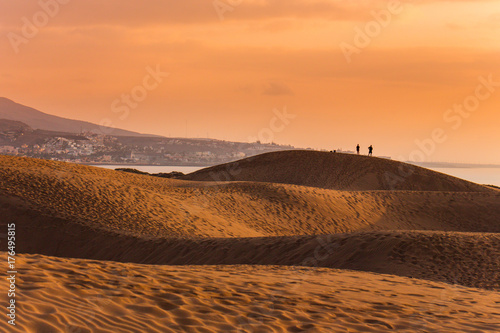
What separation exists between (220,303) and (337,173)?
44.8 meters

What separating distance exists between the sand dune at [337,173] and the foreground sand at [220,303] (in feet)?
126

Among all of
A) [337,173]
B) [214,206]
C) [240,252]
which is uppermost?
[337,173]

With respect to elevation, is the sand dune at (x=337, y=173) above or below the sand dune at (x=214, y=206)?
above

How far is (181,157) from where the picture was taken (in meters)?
175

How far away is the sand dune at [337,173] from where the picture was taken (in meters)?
51.0

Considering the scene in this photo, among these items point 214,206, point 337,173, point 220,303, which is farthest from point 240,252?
point 337,173

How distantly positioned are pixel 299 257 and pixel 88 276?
26.0 feet

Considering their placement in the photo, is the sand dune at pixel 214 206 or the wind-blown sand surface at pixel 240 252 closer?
the wind-blown sand surface at pixel 240 252

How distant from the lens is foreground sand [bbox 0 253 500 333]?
727cm

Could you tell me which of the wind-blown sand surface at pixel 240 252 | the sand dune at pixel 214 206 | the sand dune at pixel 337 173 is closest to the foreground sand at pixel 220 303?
the wind-blown sand surface at pixel 240 252

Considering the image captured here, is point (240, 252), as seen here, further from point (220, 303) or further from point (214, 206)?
point (214, 206)

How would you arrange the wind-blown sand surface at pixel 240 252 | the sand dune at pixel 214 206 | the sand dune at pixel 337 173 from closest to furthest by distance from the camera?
the wind-blown sand surface at pixel 240 252 < the sand dune at pixel 214 206 < the sand dune at pixel 337 173

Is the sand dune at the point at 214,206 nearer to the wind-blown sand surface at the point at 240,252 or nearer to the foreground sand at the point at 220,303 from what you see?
the wind-blown sand surface at the point at 240,252

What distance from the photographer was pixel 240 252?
16531mm
